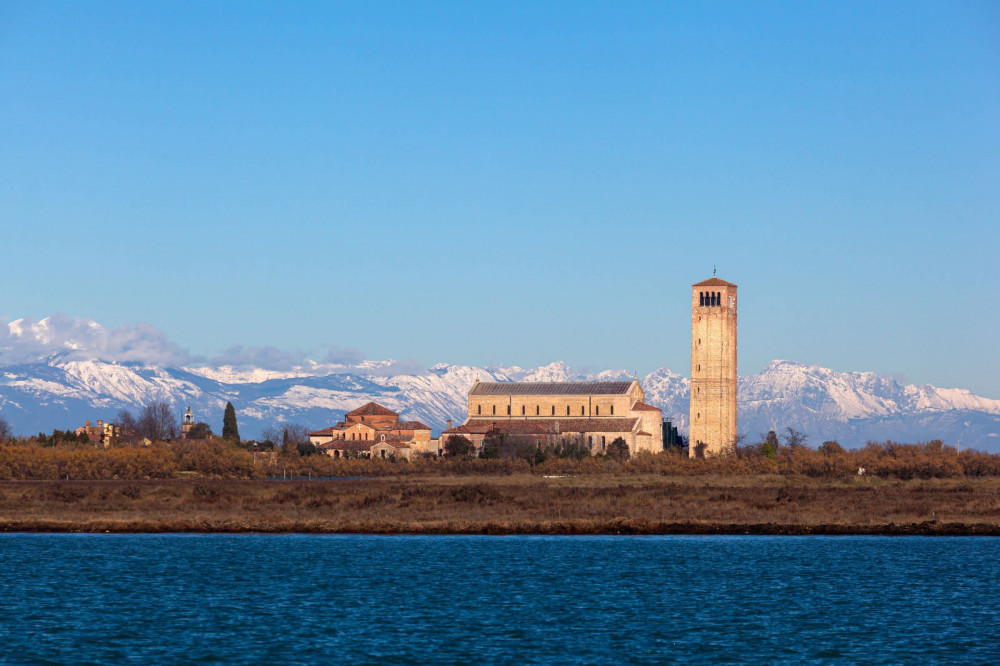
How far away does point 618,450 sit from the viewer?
133 meters

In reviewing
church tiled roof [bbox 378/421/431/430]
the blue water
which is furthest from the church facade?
the blue water

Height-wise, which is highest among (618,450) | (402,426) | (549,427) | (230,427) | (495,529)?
(402,426)

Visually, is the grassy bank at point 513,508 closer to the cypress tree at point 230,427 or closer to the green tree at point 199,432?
the green tree at point 199,432

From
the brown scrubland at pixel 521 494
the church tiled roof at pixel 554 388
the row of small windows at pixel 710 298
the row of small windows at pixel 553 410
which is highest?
the row of small windows at pixel 710 298

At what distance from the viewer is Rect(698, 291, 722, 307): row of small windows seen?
484ft

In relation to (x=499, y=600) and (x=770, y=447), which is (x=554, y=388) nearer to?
(x=770, y=447)

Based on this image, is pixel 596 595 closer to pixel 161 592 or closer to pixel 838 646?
pixel 838 646

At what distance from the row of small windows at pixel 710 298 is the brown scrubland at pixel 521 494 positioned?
96.3 ft

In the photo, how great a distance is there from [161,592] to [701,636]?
16693 millimetres

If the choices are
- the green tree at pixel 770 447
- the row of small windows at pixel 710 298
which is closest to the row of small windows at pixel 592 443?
the green tree at pixel 770 447

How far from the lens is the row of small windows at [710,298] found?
148m

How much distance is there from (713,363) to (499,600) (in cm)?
11263

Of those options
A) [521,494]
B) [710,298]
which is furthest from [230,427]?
[521,494]

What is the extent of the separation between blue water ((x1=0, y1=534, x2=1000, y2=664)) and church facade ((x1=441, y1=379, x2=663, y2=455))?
86.3 m
